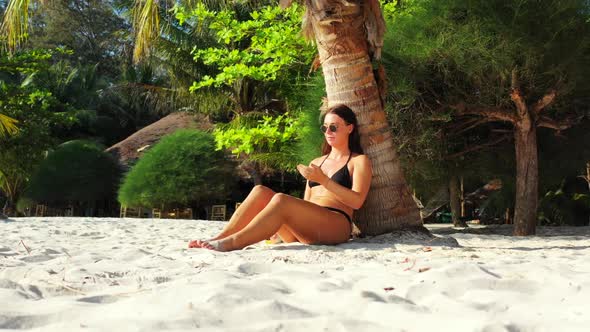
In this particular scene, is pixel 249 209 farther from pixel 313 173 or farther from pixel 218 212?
pixel 218 212

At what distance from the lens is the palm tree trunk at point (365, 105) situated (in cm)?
566

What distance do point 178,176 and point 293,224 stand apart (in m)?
13.7

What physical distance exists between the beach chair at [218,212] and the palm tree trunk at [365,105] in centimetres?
1181

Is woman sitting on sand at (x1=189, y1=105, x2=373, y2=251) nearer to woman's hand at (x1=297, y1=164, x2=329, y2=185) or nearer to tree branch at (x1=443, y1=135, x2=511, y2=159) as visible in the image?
woman's hand at (x1=297, y1=164, x2=329, y2=185)

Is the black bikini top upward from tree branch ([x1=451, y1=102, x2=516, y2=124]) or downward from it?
downward

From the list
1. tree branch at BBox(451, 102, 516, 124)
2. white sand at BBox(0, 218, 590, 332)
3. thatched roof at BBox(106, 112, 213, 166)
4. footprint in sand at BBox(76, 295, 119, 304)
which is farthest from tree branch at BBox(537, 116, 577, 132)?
thatched roof at BBox(106, 112, 213, 166)

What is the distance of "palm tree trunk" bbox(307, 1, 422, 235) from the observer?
223 inches

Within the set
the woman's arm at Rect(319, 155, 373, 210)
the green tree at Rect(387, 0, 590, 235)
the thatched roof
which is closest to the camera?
the woman's arm at Rect(319, 155, 373, 210)

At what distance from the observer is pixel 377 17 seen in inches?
229

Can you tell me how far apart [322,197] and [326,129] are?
67 cm

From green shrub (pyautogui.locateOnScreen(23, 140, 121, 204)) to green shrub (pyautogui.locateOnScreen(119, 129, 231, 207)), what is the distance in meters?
3.80

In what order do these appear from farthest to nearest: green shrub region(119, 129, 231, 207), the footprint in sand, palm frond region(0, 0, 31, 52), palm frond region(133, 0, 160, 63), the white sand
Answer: green shrub region(119, 129, 231, 207) < palm frond region(133, 0, 160, 63) < palm frond region(0, 0, 31, 52) < the footprint in sand < the white sand

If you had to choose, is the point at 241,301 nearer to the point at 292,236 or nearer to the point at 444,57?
the point at 292,236

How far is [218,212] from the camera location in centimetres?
1752
